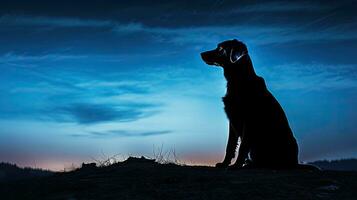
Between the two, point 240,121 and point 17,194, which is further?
point 240,121

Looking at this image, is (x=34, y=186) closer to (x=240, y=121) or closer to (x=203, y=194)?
(x=203, y=194)

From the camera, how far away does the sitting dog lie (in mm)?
9680

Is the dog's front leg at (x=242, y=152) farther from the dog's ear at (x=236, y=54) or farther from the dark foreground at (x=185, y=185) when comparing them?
the dog's ear at (x=236, y=54)

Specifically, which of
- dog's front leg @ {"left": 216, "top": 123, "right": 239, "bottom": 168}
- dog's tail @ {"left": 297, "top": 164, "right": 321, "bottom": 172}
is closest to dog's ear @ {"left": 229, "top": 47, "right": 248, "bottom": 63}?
dog's front leg @ {"left": 216, "top": 123, "right": 239, "bottom": 168}

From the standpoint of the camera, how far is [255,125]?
9.72 m

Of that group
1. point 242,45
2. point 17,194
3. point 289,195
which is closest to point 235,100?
point 242,45

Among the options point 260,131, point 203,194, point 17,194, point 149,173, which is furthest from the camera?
point 260,131

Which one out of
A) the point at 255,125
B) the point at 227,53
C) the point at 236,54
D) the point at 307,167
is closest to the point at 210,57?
the point at 227,53

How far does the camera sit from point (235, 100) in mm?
9812

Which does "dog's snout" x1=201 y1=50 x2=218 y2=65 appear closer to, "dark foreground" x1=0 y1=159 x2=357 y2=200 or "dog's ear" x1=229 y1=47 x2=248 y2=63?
"dog's ear" x1=229 y1=47 x2=248 y2=63

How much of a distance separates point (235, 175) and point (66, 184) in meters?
2.49

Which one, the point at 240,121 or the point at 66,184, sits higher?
the point at 240,121

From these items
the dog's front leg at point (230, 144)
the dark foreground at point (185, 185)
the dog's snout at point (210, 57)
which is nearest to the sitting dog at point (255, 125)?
the dog's front leg at point (230, 144)

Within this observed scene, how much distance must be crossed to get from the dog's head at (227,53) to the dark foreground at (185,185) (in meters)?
2.44
